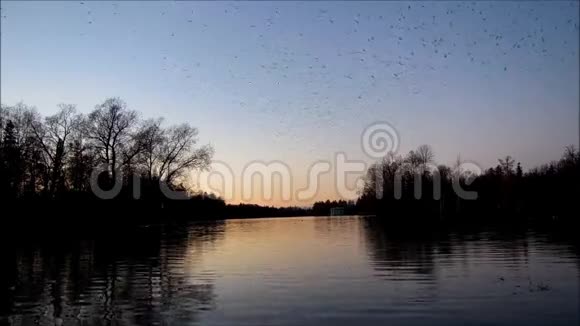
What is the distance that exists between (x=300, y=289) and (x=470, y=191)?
3686 inches

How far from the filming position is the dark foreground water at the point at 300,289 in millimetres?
9633

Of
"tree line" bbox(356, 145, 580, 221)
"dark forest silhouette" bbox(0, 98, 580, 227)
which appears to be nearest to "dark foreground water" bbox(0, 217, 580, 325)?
"dark forest silhouette" bbox(0, 98, 580, 227)

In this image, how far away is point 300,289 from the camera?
12883mm

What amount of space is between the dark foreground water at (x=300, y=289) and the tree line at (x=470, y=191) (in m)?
52.6

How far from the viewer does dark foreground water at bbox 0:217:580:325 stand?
963 cm

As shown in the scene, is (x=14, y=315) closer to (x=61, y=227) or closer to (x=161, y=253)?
(x=161, y=253)

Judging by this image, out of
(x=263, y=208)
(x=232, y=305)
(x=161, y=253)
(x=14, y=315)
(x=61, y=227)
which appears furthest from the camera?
(x=263, y=208)

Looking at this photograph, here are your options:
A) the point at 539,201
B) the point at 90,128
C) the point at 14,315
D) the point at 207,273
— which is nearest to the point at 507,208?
the point at 539,201

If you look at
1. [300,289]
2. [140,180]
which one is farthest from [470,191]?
[300,289]

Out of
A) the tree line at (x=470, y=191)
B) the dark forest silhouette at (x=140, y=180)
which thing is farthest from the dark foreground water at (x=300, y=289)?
the tree line at (x=470, y=191)

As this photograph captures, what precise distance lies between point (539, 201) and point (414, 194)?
28233 millimetres

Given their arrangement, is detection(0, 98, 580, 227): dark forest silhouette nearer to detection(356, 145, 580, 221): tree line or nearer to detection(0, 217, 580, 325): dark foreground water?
detection(356, 145, 580, 221): tree line

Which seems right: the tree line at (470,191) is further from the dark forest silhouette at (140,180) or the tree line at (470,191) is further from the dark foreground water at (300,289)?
the dark foreground water at (300,289)

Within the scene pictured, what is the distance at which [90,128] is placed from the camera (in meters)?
62.0
